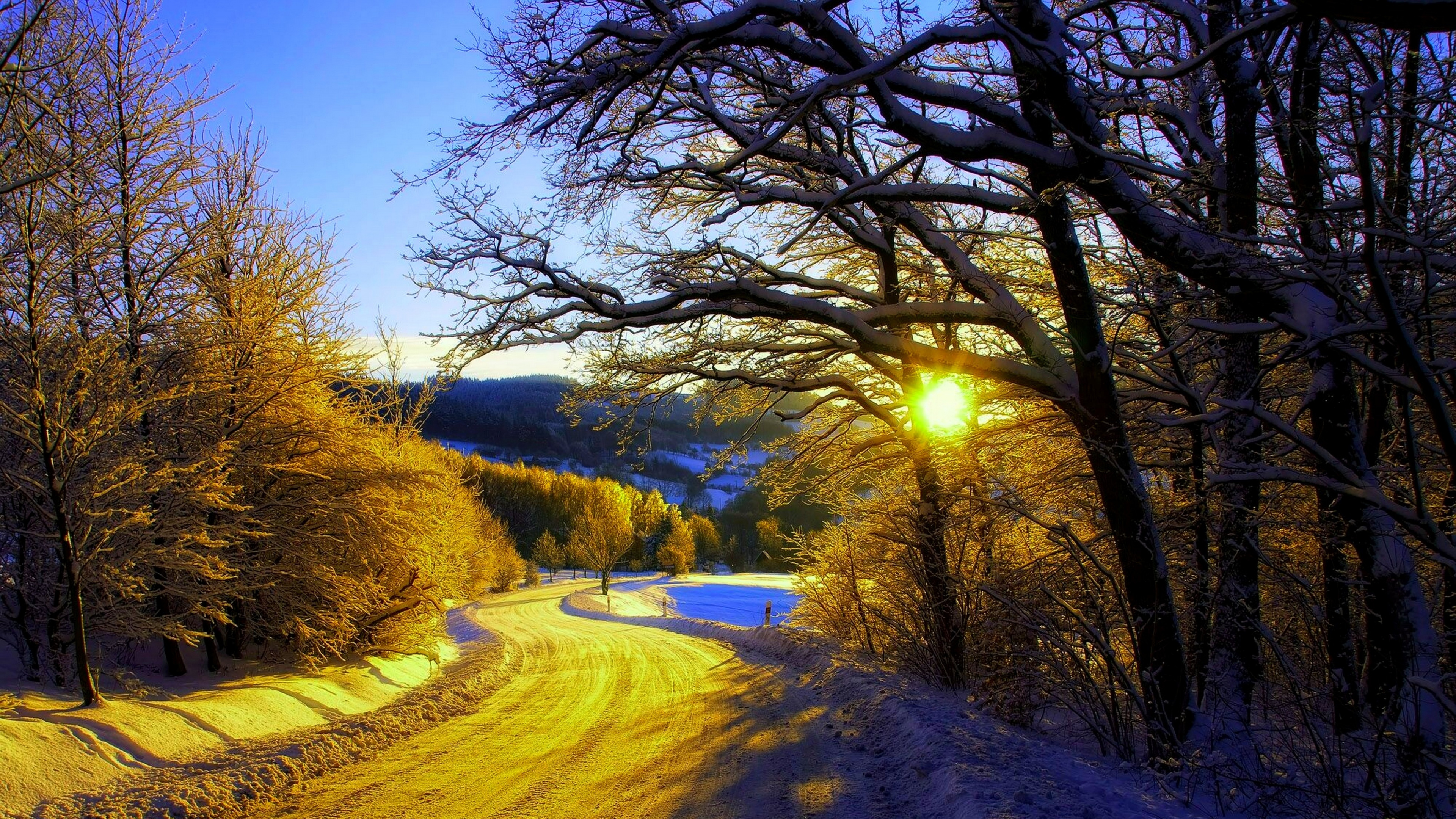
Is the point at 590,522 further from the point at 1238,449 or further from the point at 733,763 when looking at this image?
the point at 1238,449

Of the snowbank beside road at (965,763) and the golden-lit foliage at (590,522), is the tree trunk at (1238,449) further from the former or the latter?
the golden-lit foliage at (590,522)

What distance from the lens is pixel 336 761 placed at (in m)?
6.27

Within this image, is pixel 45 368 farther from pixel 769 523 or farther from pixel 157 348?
pixel 769 523

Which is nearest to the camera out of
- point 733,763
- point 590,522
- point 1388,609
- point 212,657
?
point 1388,609

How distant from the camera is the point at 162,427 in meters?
8.38

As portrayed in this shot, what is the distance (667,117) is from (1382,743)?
302 inches

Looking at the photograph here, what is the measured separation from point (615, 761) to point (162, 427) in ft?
21.7

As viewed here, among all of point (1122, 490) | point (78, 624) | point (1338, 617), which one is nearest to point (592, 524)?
point (78, 624)

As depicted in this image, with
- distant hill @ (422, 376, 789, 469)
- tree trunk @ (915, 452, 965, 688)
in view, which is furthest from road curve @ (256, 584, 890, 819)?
distant hill @ (422, 376, 789, 469)

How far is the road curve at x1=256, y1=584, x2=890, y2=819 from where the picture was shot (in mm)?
5105

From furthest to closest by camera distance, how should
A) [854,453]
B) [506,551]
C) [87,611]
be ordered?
1. [506,551]
2. [854,453]
3. [87,611]

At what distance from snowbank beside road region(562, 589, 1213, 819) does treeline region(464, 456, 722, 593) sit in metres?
41.4

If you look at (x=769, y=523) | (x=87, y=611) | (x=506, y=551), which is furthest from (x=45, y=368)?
Answer: (x=506, y=551)

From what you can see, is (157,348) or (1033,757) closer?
(1033,757)
